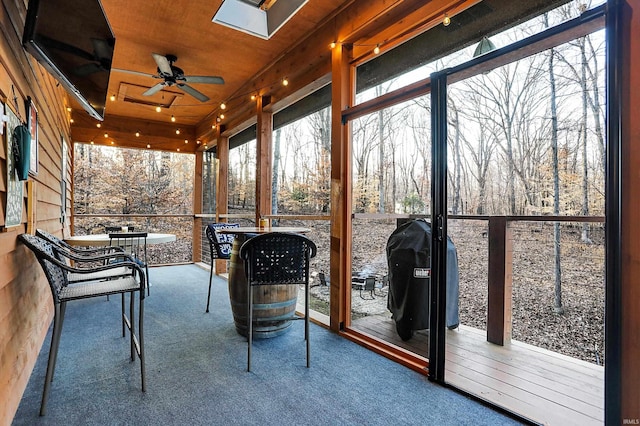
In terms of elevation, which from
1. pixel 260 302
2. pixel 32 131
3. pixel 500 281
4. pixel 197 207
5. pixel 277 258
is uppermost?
pixel 32 131

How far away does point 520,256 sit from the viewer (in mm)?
2590

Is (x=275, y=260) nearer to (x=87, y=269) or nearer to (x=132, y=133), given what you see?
(x=87, y=269)

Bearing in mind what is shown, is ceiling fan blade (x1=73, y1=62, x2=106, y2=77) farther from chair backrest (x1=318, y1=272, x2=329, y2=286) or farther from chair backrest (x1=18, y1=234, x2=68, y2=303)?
chair backrest (x1=318, y1=272, x2=329, y2=286)

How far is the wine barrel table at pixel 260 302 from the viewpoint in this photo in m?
2.69

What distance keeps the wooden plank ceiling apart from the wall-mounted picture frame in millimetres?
1251

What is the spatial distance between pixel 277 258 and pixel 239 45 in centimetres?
244

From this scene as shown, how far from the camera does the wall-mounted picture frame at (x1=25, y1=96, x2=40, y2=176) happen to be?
208cm

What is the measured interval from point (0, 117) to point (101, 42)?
118 centimetres

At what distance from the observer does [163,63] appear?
11.4 feet

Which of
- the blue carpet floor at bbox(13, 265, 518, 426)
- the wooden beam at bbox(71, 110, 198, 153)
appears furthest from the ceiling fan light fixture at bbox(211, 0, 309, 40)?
the wooden beam at bbox(71, 110, 198, 153)

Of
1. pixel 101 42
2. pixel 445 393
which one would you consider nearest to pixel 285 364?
pixel 445 393

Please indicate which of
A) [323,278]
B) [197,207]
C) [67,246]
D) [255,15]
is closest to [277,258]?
[323,278]

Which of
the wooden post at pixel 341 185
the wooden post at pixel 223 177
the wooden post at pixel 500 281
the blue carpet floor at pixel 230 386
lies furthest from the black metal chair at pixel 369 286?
the wooden post at pixel 223 177

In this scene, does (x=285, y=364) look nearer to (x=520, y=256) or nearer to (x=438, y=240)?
(x=438, y=240)
